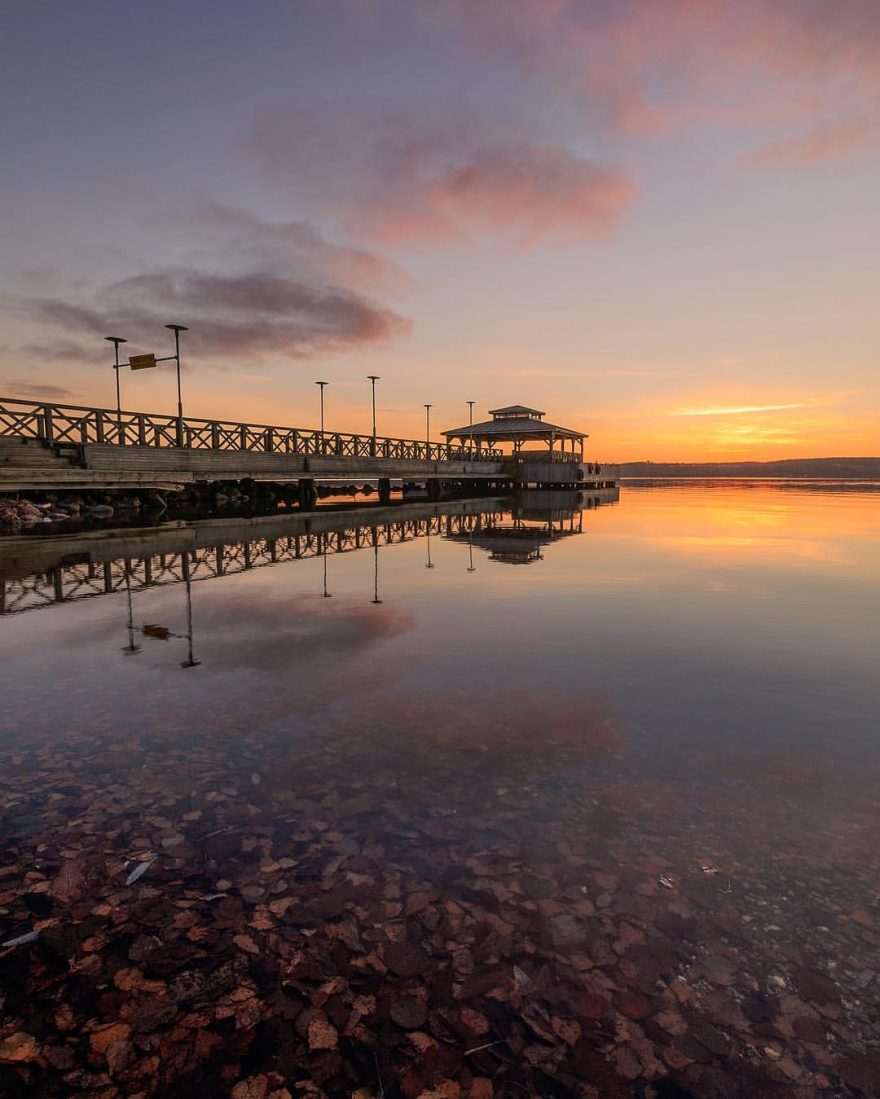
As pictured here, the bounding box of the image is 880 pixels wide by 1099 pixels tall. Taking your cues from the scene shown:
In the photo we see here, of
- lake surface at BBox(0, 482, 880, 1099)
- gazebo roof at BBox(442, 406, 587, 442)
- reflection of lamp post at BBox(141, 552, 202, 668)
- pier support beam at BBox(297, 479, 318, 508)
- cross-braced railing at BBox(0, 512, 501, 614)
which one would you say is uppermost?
gazebo roof at BBox(442, 406, 587, 442)

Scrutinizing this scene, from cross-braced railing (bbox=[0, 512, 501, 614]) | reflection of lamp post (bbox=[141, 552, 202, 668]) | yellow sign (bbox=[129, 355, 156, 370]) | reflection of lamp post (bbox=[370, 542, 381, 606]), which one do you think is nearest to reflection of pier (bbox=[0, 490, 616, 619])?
cross-braced railing (bbox=[0, 512, 501, 614])

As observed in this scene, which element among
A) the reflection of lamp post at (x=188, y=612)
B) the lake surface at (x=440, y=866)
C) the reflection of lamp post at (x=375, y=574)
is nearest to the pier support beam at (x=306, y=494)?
the reflection of lamp post at (x=375, y=574)

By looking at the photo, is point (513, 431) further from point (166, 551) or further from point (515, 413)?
point (166, 551)

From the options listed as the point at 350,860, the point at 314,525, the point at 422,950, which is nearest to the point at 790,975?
the point at 422,950

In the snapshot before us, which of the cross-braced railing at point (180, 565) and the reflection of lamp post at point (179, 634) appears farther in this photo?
the cross-braced railing at point (180, 565)

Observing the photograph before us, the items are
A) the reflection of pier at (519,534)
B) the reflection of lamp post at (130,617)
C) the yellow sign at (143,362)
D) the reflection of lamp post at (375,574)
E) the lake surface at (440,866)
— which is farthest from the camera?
the yellow sign at (143,362)

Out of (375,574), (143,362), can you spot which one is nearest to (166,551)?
(375,574)

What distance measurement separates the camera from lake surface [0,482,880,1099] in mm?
2174

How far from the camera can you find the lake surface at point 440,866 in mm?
2174

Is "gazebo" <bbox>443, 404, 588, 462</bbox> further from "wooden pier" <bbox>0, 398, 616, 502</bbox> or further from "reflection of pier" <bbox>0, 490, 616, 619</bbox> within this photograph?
"reflection of pier" <bbox>0, 490, 616, 619</bbox>

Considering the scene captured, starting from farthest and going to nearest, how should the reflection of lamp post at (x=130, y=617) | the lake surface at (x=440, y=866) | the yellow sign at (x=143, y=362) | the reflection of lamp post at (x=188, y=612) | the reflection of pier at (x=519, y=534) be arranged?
the yellow sign at (x=143, y=362) → the reflection of pier at (x=519, y=534) → the reflection of lamp post at (x=130, y=617) → the reflection of lamp post at (x=188, y=612) → the lake surface at (x=440, y=866)

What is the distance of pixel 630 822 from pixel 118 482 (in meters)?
25.4

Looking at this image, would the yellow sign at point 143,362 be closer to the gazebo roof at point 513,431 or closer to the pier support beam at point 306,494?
the pier support beam at point 306,494

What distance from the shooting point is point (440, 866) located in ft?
10.4
